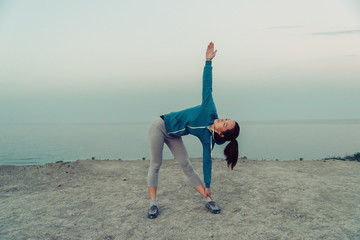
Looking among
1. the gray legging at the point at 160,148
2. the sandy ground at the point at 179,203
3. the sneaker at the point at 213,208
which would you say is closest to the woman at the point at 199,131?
the gray legging at the point at 160,148

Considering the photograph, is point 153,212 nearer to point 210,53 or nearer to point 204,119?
point 204,119

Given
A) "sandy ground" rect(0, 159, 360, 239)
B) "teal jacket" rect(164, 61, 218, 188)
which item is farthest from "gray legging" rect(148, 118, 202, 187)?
"sandy ground" rect(0, 159, 360, 239)

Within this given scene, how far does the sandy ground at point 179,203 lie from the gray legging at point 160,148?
0.64 metres

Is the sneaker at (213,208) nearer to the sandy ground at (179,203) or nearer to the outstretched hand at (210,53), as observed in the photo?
the sandy ground at (179,203)

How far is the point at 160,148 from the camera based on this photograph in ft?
14.2

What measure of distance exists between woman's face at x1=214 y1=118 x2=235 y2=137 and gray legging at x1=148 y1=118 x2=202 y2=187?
2.58ft

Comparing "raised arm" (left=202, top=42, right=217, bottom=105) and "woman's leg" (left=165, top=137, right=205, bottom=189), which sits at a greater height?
"raised arm" (left=202, top=42, right=217, bottom=105)

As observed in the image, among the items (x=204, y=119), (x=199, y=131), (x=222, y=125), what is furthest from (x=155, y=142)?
(x=222, y=125)

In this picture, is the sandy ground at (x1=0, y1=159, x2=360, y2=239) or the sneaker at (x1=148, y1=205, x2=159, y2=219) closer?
the sandy ground at (x1=0, y1=159, x2=360, y2=239)

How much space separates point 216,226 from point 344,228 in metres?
1.73

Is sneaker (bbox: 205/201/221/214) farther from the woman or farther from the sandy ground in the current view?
the woman

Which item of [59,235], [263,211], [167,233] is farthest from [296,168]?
[59,235]

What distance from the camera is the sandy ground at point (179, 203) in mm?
4047

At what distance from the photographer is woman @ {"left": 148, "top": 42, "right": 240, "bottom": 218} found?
389 centimetres
